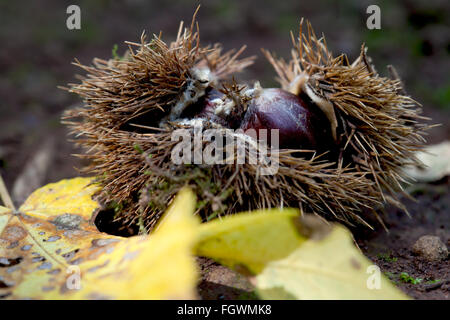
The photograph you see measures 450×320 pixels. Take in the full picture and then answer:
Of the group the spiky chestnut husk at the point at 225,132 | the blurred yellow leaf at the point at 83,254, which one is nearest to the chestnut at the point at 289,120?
the spiky chestnut husk at the point at 225,132

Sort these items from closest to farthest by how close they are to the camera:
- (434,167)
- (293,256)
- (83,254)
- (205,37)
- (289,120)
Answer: (293,256)
(83,254)
(289,120)
(434,167)
(205,37)

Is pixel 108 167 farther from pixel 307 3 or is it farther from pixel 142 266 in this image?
pixel 307 3

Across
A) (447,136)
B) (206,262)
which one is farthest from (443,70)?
(206,262)

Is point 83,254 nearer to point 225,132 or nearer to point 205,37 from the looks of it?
point 225,132

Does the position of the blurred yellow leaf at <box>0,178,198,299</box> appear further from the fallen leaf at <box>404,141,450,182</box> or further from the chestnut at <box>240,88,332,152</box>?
the fallen leaf at <box>404,141,450,182</box>

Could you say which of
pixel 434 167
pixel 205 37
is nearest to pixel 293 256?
pixel 434 167

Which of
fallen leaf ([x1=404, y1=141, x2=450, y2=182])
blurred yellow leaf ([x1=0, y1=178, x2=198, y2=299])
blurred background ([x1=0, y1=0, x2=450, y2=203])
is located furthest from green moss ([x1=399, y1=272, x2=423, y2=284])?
blurred background ([x1=0, y1=0, x2=450, y2=203])
